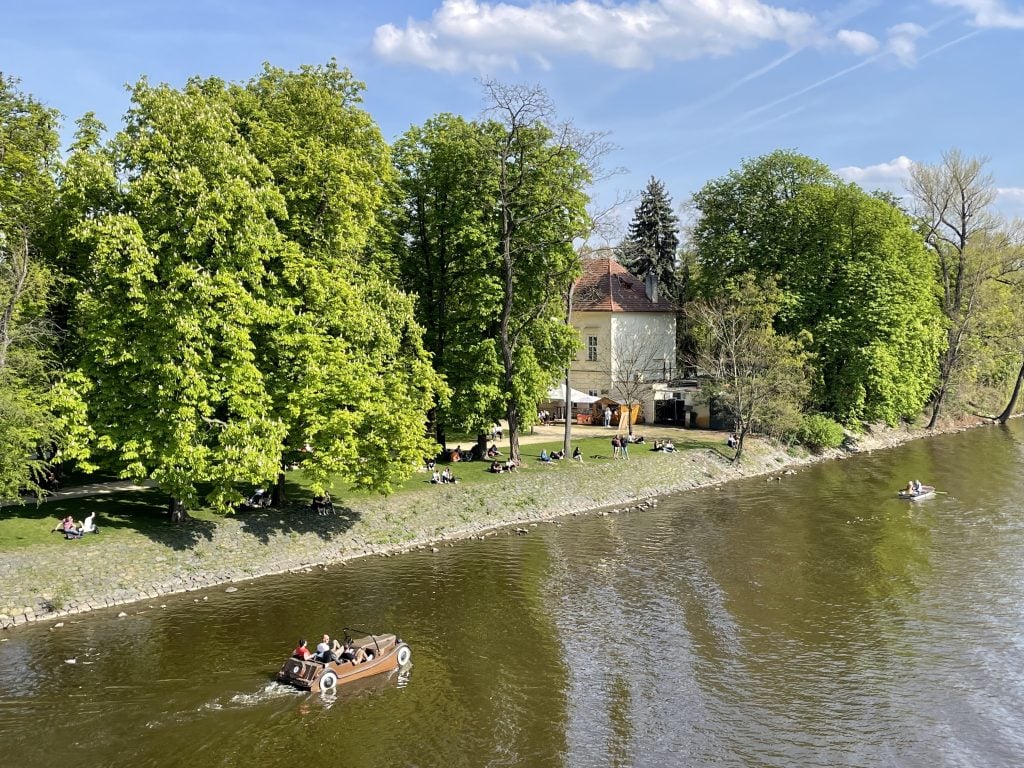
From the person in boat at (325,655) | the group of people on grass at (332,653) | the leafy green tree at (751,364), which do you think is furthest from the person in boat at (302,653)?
the leafy green tree at (751,364)

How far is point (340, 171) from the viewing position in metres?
35.7

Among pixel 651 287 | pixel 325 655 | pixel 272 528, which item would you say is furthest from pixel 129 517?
pixel 651 287

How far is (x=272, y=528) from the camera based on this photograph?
34.6m

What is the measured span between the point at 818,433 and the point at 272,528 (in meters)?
42.2

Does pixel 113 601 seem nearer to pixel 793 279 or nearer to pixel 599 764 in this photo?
pixel 599 764

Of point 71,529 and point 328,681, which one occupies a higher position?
point 71,529

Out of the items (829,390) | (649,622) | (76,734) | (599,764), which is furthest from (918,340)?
(76,734)

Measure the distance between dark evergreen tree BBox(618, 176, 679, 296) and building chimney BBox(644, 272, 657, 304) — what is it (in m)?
5.39

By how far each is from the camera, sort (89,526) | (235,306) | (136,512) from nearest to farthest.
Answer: (89,526) → (235,306) → (136,512)

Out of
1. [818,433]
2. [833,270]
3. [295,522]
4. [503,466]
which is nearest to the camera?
[295,522]

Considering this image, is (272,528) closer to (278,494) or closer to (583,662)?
(278,494)

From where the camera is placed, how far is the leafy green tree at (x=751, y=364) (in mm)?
55250

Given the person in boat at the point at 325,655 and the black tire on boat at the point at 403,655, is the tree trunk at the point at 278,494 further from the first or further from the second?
the person in boat at the point at 325,655

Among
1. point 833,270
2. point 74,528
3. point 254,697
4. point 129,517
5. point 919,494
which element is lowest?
point 254,697
